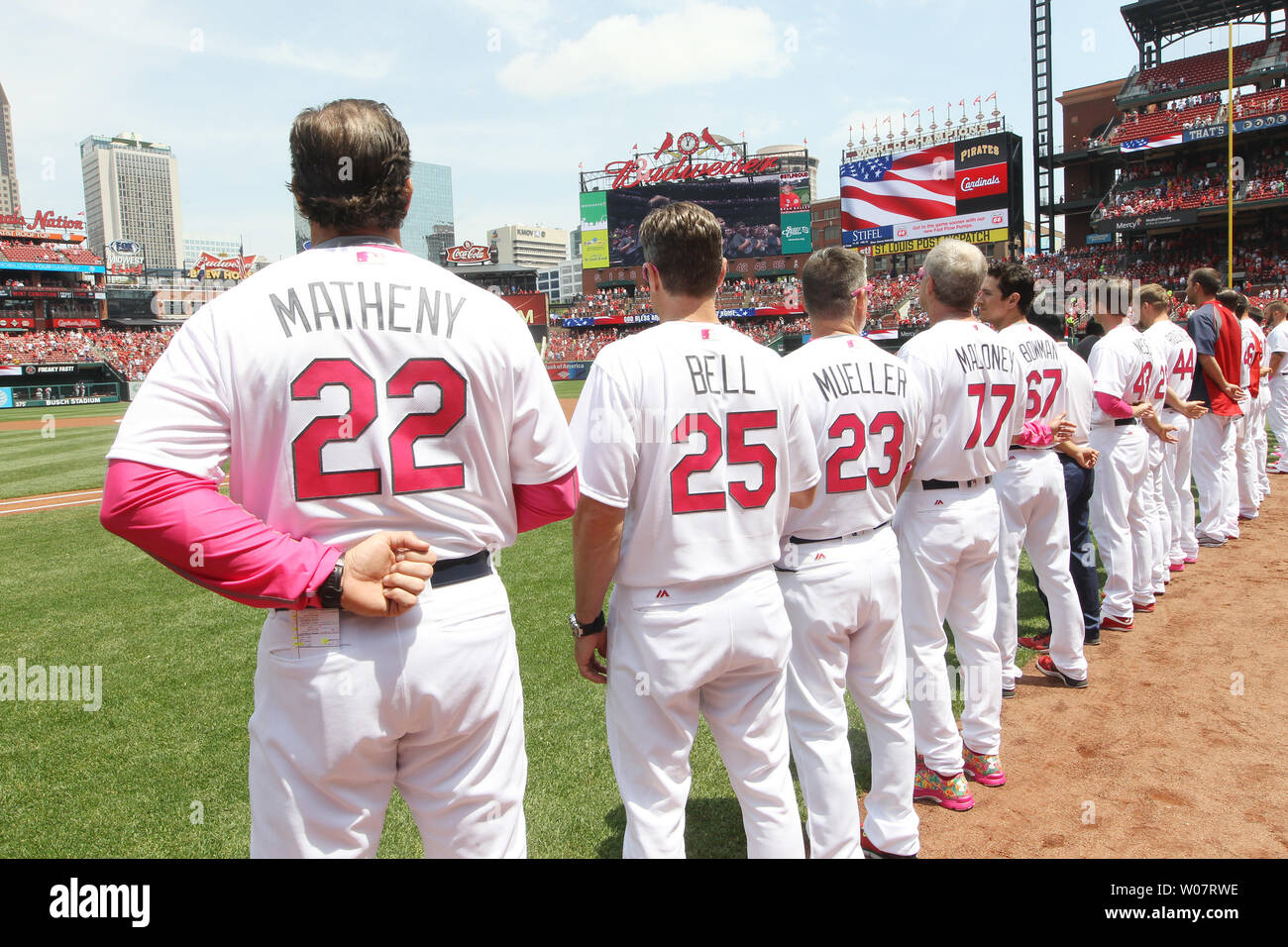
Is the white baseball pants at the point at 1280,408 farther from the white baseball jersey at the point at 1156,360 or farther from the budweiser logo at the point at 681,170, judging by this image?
the budweiser logo at the point at 681,170

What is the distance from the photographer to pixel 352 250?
1.77m

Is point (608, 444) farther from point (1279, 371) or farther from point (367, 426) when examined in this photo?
point (1279, 371)

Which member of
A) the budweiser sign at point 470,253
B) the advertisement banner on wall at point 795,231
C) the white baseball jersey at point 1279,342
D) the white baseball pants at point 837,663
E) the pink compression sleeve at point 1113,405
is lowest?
the white baseball pants at point 837,663

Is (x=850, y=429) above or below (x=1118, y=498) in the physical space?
above

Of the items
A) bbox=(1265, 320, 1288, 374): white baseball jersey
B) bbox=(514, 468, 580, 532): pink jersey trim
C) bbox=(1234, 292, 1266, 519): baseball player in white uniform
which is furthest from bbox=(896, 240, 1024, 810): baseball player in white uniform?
bbox=(1265, 320, 1288, 374): white baseball jersey

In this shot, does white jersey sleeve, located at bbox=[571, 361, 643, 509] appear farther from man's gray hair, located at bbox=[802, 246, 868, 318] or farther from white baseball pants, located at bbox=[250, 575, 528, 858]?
man's gray hair, located at bbox=[802, 246, 868, 318]

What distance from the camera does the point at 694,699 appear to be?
2.33 metres

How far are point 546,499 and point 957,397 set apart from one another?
2346 millimetres

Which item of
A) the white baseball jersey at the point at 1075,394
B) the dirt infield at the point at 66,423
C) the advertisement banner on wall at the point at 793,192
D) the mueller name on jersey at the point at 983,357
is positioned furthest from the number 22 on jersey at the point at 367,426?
the advertisement banner on wall at the point at 793,192

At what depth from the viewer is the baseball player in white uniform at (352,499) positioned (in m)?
1.61

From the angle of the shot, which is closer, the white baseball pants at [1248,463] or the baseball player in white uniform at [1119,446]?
the baseball player in white uniform at [1119,446]

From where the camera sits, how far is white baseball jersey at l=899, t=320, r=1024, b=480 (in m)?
3.57

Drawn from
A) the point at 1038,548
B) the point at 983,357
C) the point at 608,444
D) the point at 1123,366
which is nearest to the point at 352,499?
the point at 608,444
